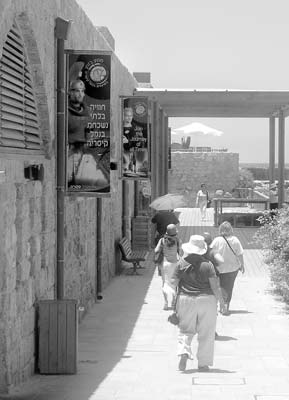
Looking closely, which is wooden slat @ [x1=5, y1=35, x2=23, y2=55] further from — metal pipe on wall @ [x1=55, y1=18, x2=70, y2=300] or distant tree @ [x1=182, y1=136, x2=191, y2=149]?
distant tree @ [x1=182, y1=136, x2=191, y2=149]

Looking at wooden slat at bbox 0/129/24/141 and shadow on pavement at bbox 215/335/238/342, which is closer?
wooden slat at bbox 0/129/24/141

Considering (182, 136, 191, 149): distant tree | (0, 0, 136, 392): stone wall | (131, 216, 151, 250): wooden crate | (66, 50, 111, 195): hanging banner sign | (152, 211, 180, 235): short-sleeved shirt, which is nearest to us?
(0, 0, 136, 392): stone wall

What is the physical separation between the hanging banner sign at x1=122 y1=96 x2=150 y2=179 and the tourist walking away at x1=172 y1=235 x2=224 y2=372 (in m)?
7.82

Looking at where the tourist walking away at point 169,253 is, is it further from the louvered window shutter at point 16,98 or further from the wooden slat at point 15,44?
the wooden slat at point 15,44

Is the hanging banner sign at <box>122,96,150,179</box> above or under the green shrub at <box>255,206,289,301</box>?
above

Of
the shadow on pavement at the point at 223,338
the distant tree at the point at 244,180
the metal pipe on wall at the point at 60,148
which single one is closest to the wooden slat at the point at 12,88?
the metal pipe on wall at the point at 60,148

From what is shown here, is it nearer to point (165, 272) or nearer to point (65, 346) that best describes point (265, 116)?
point (165, 272)

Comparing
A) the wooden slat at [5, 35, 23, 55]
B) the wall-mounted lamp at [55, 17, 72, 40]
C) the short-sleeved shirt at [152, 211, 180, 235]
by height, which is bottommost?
the short-sleeved shirt at [152, 211, 180, 235]

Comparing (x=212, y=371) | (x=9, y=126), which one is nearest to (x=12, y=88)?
(x=9, y=126)

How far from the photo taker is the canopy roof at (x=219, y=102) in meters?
20.5

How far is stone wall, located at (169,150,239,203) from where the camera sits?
40.7m

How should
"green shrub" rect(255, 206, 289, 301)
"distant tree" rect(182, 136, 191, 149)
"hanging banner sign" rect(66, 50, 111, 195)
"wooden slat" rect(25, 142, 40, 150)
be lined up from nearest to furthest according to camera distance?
"wooden slat" rect(25, 142, 40, 150), "hanging banner sign" rect(66, 50, 111, 195), "green shrub" rect(255, 206, 289, 301), "distant tree" rect(182, 136, 191, 149)

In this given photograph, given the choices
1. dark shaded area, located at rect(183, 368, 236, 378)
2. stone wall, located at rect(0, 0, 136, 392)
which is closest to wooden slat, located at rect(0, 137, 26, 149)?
stone wall, located at rect(0, 0, 136, 392)

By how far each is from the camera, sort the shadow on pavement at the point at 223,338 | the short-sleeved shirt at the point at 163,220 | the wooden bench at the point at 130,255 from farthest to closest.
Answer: the wooden bench at the point at 130,255 < the short-sleeved shirt at the point at 163,220 < the shadow on pavement at the point at 223,338
